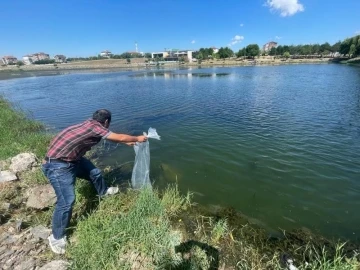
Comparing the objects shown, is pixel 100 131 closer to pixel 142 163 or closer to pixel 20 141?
pixel 142 163

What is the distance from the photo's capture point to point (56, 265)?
11.2 ft

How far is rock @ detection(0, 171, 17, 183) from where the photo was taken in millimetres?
5984

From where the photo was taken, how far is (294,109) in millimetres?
15844

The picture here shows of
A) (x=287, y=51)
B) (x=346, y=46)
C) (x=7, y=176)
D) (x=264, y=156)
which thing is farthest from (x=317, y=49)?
(x=7, y=176)

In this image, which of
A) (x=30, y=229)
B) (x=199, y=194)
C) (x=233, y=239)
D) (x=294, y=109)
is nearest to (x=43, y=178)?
(x=30, y=229)

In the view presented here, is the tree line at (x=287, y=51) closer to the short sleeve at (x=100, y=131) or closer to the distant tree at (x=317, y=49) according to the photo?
the distant tree at (x=317, y=49)

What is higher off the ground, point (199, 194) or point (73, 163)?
point (73, 163)

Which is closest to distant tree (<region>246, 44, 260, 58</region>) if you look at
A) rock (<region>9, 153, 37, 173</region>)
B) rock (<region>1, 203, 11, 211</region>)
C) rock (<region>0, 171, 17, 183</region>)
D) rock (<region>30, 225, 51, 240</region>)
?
→ rock (<region>9, 153, 37, 173</region>)

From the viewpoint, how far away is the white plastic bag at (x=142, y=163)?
516 cm

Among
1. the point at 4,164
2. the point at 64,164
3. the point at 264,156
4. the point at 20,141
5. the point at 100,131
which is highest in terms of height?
the point at 100,131

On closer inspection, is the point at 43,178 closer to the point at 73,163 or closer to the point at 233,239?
the point at 73,163

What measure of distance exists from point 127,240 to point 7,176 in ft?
14.3

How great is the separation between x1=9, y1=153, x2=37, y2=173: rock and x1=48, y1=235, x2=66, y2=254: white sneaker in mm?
3742

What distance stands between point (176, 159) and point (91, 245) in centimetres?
543
